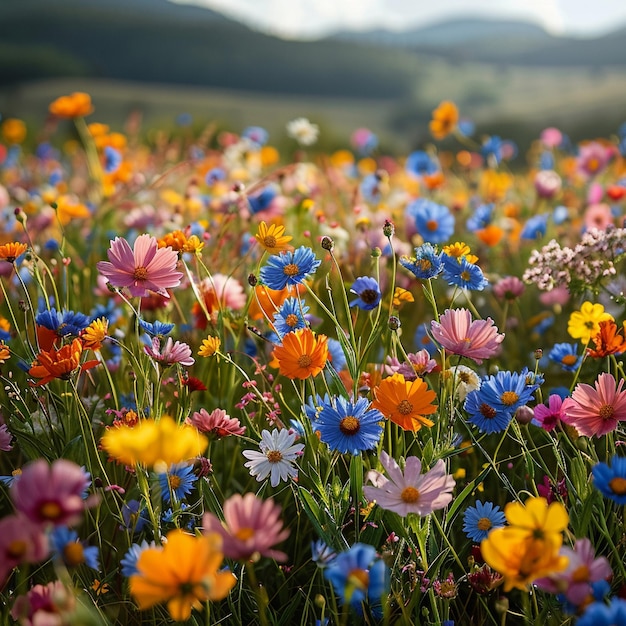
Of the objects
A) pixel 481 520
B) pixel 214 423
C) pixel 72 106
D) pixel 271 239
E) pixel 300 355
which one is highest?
pixel 72 106

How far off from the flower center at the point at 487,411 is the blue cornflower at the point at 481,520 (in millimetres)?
110

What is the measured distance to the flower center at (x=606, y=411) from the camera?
30.9 inches

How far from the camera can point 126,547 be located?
3.01ft

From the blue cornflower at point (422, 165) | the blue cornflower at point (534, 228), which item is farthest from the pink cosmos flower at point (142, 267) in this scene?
the blue cornflower at point (422, 165)

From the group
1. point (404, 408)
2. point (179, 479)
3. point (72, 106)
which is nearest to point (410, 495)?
point (404, 408)

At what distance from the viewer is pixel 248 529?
0.51m

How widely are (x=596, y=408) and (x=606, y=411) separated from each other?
11mm

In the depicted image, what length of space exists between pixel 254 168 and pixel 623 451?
6.28 ft

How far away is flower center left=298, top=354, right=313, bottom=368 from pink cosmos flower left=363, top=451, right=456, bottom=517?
148 mm

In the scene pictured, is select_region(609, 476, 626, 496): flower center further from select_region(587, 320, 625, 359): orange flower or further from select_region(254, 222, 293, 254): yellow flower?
select_region(254, 222, 293, 254): yellow flower

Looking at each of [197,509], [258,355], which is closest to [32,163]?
[258,355]

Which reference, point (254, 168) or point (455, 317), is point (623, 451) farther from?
point (254, 168)

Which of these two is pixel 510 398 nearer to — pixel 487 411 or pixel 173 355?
pixel 487 411

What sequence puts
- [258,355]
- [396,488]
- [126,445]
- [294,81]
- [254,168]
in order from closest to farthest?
[126,445]
[396,488]
[258,355]
[254,168]
[294,81]
